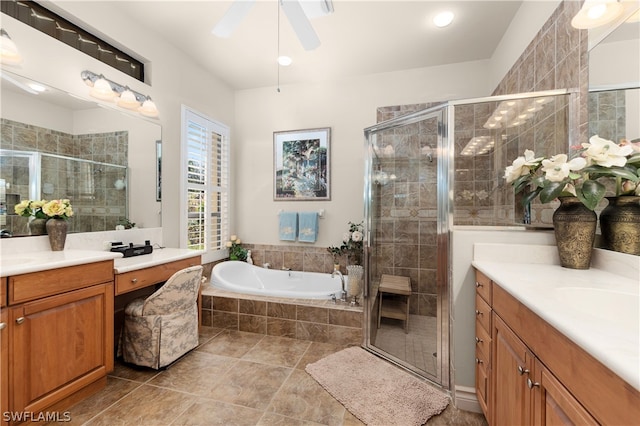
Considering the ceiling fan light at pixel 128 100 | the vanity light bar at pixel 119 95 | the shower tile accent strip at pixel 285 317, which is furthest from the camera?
the shower tile accent strip at pixel 285 317

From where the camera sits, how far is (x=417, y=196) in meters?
2.21

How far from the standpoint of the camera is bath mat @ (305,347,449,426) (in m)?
1.52

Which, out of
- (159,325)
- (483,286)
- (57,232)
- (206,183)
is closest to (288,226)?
(206,183)

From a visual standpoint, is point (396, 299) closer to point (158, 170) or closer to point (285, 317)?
point (285, 317)

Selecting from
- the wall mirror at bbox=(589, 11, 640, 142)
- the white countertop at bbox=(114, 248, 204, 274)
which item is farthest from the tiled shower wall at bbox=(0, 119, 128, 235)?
the wall mirror at bbox=(589, 11, 640, 142)

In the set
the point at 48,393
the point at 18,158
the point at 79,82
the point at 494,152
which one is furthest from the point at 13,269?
the point at 494,152

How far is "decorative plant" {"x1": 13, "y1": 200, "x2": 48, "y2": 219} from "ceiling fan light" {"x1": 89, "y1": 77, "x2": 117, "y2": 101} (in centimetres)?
90

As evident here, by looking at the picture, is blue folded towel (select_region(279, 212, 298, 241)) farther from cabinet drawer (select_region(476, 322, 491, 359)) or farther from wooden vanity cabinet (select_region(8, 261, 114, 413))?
cabinet drawer (select_region(476, 322, 491, 359))

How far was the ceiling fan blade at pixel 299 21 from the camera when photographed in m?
1.48

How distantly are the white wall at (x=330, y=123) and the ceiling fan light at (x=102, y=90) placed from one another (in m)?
1.68

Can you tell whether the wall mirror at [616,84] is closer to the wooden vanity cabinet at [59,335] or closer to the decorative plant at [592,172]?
the decorative plant at [592,172]

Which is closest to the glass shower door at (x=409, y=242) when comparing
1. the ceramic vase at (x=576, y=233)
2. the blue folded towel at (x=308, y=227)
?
the ceramic vase at (x=576, y=233)

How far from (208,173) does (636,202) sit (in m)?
3.50

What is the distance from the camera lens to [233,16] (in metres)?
1.60
